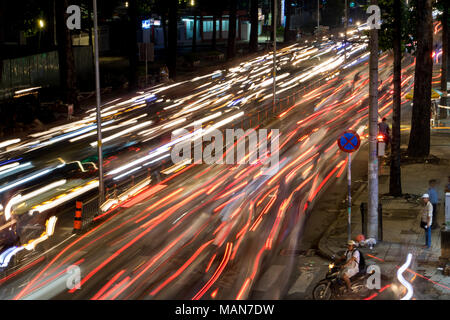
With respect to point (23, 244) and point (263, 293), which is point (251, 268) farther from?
point (23, 244)

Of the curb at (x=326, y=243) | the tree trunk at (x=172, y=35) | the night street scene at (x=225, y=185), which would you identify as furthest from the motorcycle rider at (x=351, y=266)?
the tree trunk at (x=172, y=35)

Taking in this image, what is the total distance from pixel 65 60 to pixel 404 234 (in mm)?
31328

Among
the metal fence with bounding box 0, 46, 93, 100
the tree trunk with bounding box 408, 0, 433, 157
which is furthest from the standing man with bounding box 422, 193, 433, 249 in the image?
the metal fence with bounding box 0, 46, 93, 100

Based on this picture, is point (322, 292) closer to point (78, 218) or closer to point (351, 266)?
point (351, 266)

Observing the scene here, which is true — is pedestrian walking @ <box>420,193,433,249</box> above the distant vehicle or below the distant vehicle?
below

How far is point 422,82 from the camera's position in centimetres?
3031

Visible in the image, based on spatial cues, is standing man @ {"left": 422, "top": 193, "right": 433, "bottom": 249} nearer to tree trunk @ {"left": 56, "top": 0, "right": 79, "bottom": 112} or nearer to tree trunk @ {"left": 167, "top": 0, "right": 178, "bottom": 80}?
tree trunk @ {"left": 56, "top": 0, "right": 79, "bottom": 112}

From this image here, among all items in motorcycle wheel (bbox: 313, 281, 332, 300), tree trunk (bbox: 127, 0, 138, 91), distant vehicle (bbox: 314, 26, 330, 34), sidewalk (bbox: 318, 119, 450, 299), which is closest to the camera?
motorcycle wheel (bbox: 313, 281, 332, 300)

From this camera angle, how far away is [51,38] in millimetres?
71312

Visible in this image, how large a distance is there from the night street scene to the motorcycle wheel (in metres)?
0.04

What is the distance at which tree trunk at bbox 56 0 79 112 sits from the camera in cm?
4581

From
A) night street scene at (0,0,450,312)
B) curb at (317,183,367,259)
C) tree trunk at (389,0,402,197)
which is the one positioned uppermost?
tree trunk at (389,0,402,197)

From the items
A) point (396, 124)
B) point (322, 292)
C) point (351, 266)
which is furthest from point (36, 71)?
point (322, 292)
